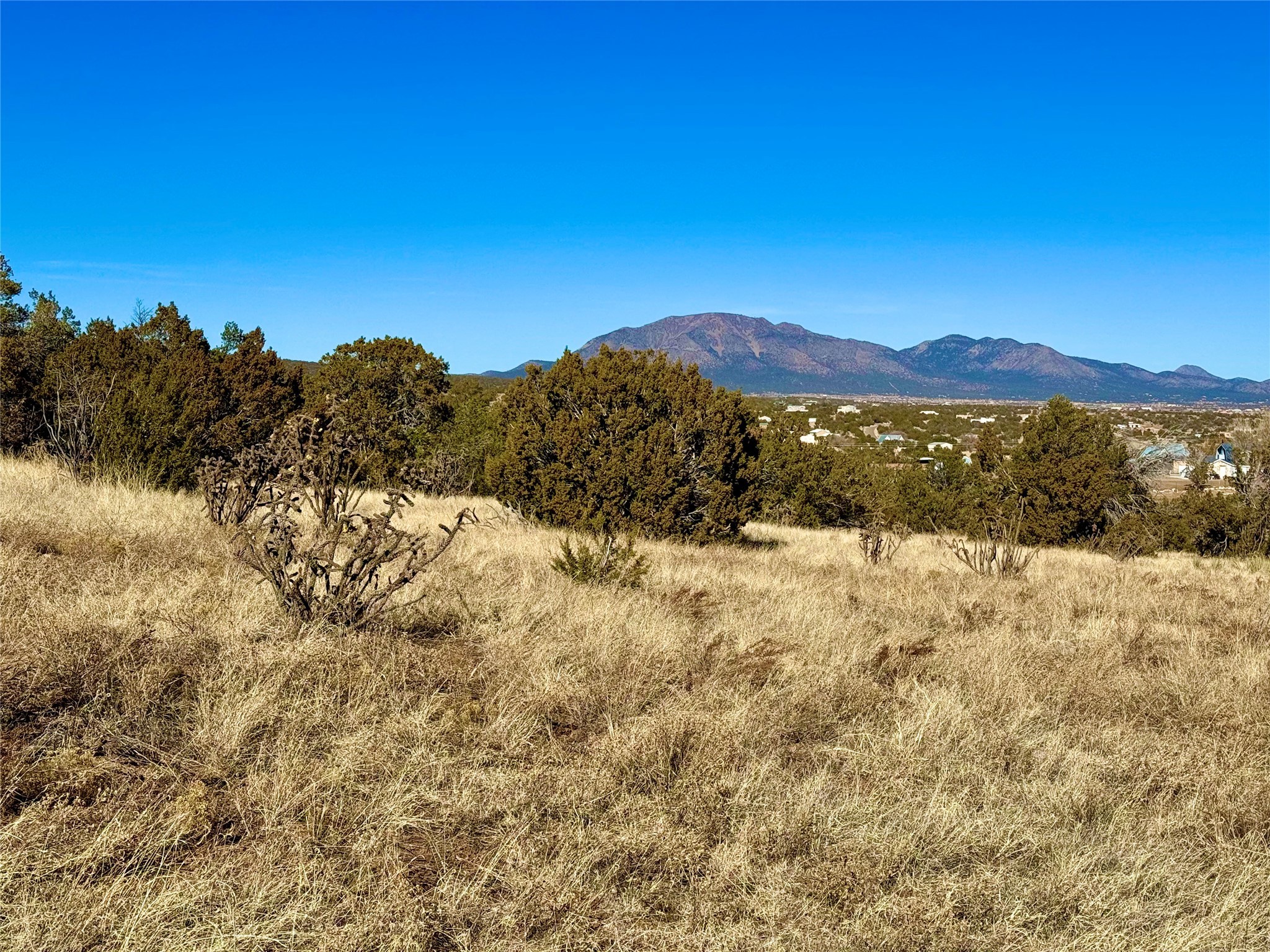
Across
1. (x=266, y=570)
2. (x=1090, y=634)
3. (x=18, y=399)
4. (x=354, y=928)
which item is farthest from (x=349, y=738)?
(x=18, y=399)

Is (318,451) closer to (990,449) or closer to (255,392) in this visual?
(255,392)

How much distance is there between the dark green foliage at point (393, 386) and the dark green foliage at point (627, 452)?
23.6 ft

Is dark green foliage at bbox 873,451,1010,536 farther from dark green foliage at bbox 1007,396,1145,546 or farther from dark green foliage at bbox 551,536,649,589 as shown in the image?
dark green foliage at bbox 551,536,649,589

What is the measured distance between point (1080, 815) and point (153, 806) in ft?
12.1

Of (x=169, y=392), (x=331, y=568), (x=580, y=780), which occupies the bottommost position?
(x=580, y=780)

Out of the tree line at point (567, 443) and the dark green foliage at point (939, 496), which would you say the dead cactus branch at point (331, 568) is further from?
the dark green foliage at point (939, 496)

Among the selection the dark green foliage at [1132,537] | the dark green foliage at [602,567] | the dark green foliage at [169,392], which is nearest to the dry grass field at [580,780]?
the dark green foliage at [602,567]

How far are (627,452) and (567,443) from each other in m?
1.04

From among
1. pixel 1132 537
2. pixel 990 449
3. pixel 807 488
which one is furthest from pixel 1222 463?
pixel 807 488

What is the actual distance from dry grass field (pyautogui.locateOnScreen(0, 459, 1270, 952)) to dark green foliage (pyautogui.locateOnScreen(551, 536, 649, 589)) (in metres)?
1.40

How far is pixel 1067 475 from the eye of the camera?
858 inches

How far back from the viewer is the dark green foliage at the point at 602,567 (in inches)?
301

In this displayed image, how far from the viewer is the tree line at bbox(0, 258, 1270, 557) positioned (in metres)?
11.8

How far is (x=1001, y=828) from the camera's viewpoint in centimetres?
326
